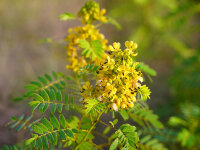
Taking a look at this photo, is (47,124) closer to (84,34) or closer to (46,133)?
(46,133)

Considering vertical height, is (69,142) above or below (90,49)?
below

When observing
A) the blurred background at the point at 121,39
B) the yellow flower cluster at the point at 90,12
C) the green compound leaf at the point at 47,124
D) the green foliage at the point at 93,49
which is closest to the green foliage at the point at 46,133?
the green compound leaf at the point at 47,124

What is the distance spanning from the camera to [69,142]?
0.84 m

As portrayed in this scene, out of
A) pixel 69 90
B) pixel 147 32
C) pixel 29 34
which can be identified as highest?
pixel 147 32

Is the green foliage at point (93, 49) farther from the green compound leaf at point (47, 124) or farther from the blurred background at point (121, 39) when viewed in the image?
the blurred background at point (121, 39)

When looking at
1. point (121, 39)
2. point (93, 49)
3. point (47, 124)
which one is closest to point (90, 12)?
point (93, 49)

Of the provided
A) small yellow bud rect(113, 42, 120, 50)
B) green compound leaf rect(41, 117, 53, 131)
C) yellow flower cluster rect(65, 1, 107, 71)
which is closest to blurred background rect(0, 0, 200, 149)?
yellow flower cluster rect(65, 1, 107, 71)

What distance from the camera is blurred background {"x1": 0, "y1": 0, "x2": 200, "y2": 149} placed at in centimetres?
234

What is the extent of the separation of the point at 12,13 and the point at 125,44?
308 cm

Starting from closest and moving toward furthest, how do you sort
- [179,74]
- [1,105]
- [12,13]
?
[1,105] < [179,74] < [12,13]

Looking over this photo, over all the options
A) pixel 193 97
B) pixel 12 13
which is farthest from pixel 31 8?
pixel 193 97

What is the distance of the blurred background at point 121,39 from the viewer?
7.68ft

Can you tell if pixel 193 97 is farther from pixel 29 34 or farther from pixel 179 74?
pixel 29 34

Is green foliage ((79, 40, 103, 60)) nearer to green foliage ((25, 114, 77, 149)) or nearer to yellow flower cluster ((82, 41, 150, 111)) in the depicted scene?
yellow flower cluster ((82, 41, 150, 111))
